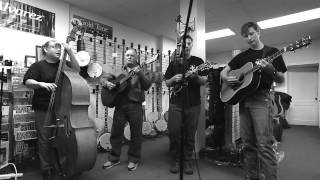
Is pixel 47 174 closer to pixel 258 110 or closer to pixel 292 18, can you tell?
pixel 258 110

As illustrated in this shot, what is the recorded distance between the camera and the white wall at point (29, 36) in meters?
3.46

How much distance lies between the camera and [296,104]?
8250mm

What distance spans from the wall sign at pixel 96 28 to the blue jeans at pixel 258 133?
3614 mm

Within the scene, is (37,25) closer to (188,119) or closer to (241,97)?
(188,119)

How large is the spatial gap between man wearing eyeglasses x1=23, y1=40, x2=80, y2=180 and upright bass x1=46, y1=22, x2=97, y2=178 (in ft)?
0.51

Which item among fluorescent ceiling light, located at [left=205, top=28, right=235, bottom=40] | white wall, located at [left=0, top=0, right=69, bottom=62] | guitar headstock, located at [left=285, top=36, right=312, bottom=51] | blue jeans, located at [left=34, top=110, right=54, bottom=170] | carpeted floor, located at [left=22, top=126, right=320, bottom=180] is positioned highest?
fluorescent ceiling light, located at [left=205, top=28, right=235, bottom=40]

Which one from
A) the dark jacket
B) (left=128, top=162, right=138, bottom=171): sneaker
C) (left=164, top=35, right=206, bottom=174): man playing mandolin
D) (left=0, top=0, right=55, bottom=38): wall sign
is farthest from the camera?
(left=0, top=0, right=55, bottom=38): wall sign

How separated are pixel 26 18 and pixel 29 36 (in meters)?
0.29

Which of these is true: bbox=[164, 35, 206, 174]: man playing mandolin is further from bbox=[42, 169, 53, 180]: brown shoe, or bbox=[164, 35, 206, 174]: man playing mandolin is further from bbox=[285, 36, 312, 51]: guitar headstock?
bbox=[42, 169, 53, 180]: brown shoe

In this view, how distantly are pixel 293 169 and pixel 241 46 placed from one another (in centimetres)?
596

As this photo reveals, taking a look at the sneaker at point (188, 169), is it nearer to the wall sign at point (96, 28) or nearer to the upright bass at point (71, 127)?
the upright bass at point (71, 127)

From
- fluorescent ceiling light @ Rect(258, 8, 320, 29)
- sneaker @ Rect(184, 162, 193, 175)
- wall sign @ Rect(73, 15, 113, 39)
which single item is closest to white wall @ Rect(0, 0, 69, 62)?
wall sign @ Rect(73, 15, 113, 39)

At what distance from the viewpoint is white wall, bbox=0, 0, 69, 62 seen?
11.4ft

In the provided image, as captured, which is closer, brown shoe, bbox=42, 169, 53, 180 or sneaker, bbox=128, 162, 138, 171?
brown shoe, bbox=42, 169, 53, 180
